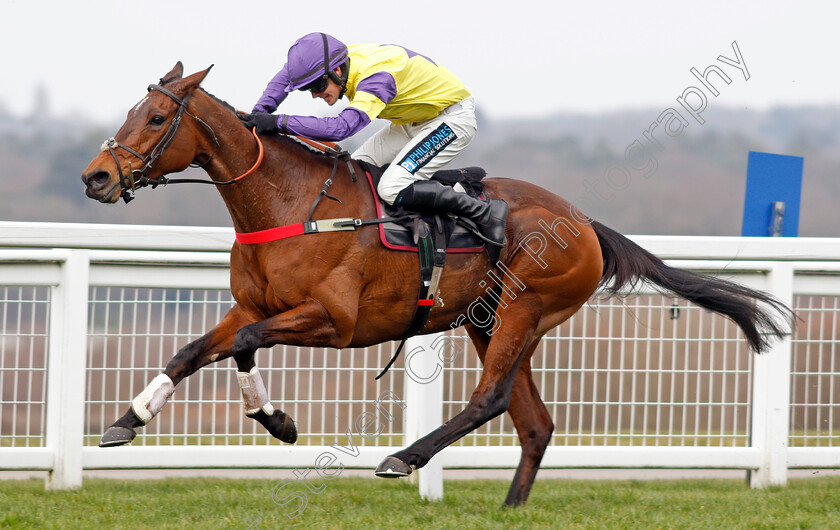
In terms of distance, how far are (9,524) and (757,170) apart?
4468 mm

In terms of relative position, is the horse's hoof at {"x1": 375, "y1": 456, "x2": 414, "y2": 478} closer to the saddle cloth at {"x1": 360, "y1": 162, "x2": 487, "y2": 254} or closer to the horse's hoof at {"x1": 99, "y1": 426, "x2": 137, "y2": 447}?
the saddle cloth at {"x1": 360, "y1": 162, "x2": 487, "y2": 254}

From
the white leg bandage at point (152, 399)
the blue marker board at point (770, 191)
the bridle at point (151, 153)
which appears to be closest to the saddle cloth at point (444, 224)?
the bridle at point (151, 153)

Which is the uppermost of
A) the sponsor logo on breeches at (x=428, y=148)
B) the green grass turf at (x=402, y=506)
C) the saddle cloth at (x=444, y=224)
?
the sponsor logo on breeches at (x=428, y=148)

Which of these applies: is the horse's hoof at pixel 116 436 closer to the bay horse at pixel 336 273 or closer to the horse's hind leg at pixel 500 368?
the bay horse at pixel 336 273

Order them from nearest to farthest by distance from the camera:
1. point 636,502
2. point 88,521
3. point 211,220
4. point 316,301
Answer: point 316,301
point 88,521
point 636,502
point 211,220

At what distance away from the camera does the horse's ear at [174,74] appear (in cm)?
375

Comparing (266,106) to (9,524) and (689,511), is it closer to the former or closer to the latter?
(9,524)

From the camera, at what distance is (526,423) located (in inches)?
185

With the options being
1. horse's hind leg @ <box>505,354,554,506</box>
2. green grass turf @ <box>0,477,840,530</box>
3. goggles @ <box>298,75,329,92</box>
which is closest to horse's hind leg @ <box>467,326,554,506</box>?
horse's hind leg @ <box>505,354,554,506</box>

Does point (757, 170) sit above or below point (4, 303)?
above

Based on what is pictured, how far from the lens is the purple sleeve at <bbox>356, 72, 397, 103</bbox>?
389 centimetres

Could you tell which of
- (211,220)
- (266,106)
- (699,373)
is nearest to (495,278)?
(266,106)

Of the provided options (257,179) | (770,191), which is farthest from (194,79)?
(770,191)

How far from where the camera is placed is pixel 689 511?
4.62 metres
